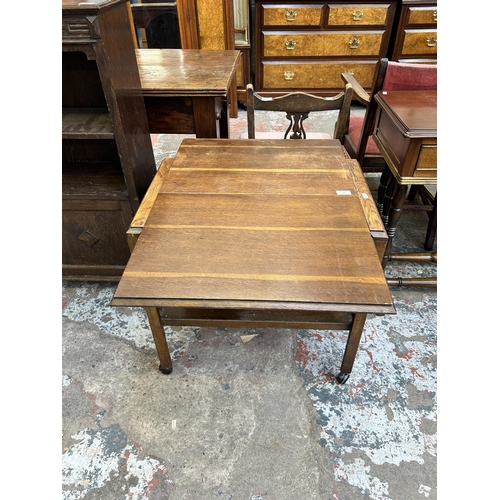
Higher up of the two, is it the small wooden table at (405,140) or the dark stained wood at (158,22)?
the dark stained wood at (158,22)

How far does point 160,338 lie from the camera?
140cm

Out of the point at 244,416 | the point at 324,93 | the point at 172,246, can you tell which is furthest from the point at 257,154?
the point at 324,93

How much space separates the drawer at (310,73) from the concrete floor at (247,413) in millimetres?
2978

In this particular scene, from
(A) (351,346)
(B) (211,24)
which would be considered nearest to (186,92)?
(A) (351,346)

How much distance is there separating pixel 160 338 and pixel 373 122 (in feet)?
5.63

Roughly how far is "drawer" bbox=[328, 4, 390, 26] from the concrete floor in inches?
123

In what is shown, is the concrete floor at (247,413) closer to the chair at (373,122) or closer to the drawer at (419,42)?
the chair at (373,122)

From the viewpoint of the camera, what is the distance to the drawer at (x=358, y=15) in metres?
3.51

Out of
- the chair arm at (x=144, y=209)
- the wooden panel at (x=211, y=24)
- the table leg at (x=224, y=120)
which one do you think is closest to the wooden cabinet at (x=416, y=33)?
the wooden panel at (x=211, y=24)

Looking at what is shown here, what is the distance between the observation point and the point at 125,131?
1.50m

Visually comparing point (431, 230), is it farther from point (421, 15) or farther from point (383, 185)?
point (421, 15)

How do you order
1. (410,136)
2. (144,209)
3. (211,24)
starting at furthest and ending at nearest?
1. (211,24)
2. (410,136)
3. (144,209)

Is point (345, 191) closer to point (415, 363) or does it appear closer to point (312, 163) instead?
point (312, 163)

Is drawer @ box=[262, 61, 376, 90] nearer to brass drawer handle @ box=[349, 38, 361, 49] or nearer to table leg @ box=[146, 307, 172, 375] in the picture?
brass drawer handle @ box=[349, 38, 361, 49]
